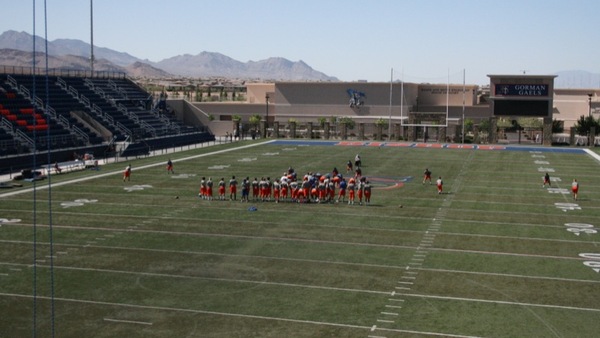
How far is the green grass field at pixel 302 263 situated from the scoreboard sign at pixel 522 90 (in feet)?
95.2

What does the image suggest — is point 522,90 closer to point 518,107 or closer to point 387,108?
point 518,107

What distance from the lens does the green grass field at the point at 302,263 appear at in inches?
596

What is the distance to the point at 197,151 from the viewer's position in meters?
52.7

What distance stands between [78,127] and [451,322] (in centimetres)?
3998

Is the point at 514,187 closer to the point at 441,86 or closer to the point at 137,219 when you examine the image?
the point at 137,219

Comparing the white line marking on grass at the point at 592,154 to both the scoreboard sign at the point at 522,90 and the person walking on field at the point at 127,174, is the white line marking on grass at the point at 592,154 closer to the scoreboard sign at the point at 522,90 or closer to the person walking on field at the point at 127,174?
the scoreboard sign at the point at 522,90

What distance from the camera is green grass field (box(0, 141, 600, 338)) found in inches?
596

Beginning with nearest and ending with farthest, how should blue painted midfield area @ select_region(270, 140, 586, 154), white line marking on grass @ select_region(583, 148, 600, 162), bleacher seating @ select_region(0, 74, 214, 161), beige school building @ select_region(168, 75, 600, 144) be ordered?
bleacher seating @ select_region(0, 74, 214, 161) < white line marking on grass @ select_region(583, 148, 600, 162) < blue painted midfield area @ select_region(270, 140, 586, 154) < beige school building @ select_region(168, 75, 600, 144)

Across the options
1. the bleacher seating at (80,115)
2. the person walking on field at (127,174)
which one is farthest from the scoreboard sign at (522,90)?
the person walking on field at (127,174)

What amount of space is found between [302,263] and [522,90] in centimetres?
4867

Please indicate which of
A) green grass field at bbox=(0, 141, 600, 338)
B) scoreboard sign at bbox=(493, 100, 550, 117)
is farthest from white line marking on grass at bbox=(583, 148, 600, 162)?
green grass field at bbox=(0, 141, 600, 338)

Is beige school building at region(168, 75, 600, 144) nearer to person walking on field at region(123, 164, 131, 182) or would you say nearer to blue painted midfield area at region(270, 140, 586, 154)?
blue painted midfield area at region(270, 140, 586, 154)

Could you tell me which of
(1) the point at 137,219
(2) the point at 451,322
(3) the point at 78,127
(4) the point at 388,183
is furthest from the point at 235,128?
(2) the point at 451,322

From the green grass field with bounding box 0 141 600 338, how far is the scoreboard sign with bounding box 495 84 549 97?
2901 centimetres
